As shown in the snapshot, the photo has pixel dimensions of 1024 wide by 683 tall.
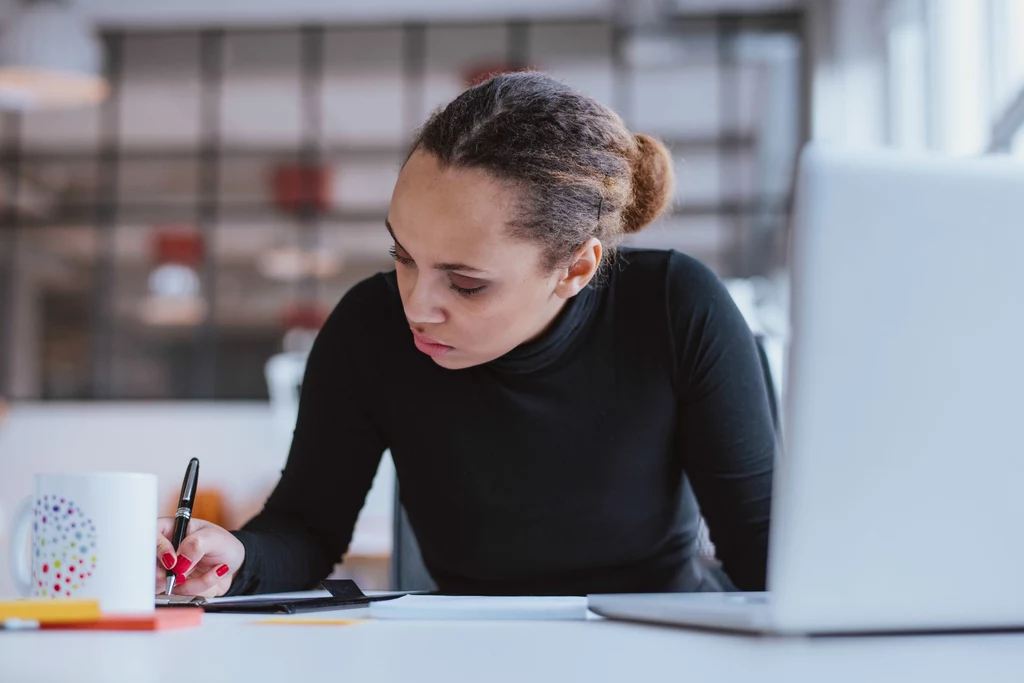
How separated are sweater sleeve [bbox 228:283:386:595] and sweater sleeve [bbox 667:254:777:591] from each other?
1.18 ft

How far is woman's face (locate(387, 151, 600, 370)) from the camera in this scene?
42.7 inches

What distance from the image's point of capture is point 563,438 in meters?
1.26

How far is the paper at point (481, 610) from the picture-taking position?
80 cm

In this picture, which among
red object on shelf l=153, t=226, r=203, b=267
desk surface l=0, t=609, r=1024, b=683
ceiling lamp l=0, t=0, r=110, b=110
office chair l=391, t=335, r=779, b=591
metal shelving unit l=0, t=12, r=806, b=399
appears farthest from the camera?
red object on shelf l=153, t=226, r=203, b=267

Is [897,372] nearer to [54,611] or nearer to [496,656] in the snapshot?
[496,656]

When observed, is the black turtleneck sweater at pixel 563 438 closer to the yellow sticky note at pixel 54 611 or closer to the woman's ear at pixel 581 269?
the woman's ear at pixel 581 269

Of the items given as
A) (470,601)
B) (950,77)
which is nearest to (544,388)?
(470,601)

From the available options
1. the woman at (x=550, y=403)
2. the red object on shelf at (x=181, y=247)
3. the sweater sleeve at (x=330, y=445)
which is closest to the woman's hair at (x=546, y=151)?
the woman at (x=550, y=403)

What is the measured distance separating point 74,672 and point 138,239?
279 inches

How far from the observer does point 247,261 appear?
7.29 meters

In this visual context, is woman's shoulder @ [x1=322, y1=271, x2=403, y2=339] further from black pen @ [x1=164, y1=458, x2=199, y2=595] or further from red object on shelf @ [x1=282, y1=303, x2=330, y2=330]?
red object on shelf @ [x1=282, y1=303, x2=330, y2=330]

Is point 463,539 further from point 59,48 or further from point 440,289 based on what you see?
point 59,48

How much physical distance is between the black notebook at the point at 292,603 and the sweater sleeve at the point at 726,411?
1.36 feet

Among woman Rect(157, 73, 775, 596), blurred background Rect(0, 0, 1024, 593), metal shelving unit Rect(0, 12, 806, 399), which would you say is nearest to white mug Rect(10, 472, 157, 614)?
woman Rect(157, 73, 775, 596)
